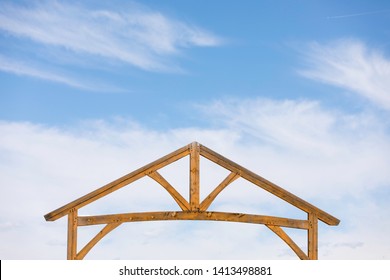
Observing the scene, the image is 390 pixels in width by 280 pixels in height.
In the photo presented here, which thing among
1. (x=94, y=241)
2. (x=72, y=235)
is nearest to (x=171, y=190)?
(x=94, y=241)

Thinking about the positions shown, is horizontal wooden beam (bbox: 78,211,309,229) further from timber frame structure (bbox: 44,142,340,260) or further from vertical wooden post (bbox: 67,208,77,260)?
vertical wooden post (bbox: 67,208,77,260)

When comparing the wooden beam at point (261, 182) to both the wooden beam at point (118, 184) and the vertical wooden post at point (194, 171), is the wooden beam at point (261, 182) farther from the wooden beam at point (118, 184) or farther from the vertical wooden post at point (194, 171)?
the wooden beam at point (118, 184)

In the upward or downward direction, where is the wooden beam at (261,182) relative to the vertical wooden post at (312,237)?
upward

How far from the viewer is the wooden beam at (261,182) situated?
34.1 feet

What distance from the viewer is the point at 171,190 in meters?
10.4

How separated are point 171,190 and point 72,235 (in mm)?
2335

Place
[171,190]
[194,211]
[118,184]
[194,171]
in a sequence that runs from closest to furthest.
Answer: [194,171]
[171,190]
[194,211]
[118,184]

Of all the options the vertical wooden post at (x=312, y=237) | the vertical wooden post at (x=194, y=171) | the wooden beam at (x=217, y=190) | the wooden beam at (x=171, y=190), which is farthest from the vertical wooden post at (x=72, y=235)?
the vertical wooden post at (x=312, y=237)

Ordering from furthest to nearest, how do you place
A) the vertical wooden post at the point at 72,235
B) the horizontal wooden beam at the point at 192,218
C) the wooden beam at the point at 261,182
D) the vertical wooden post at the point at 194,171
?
the vertical wooden post at the point at 72,235 < the horizontal wooden beam at the point at 192,218 < the wooden beam at the point at 261,182 < the vertical wooden post at the point at 194,171

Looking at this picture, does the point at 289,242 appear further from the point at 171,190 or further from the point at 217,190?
the point at 171,190

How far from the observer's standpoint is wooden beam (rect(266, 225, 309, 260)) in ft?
34.8

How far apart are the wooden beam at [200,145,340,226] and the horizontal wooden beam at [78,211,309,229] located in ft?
1.13
